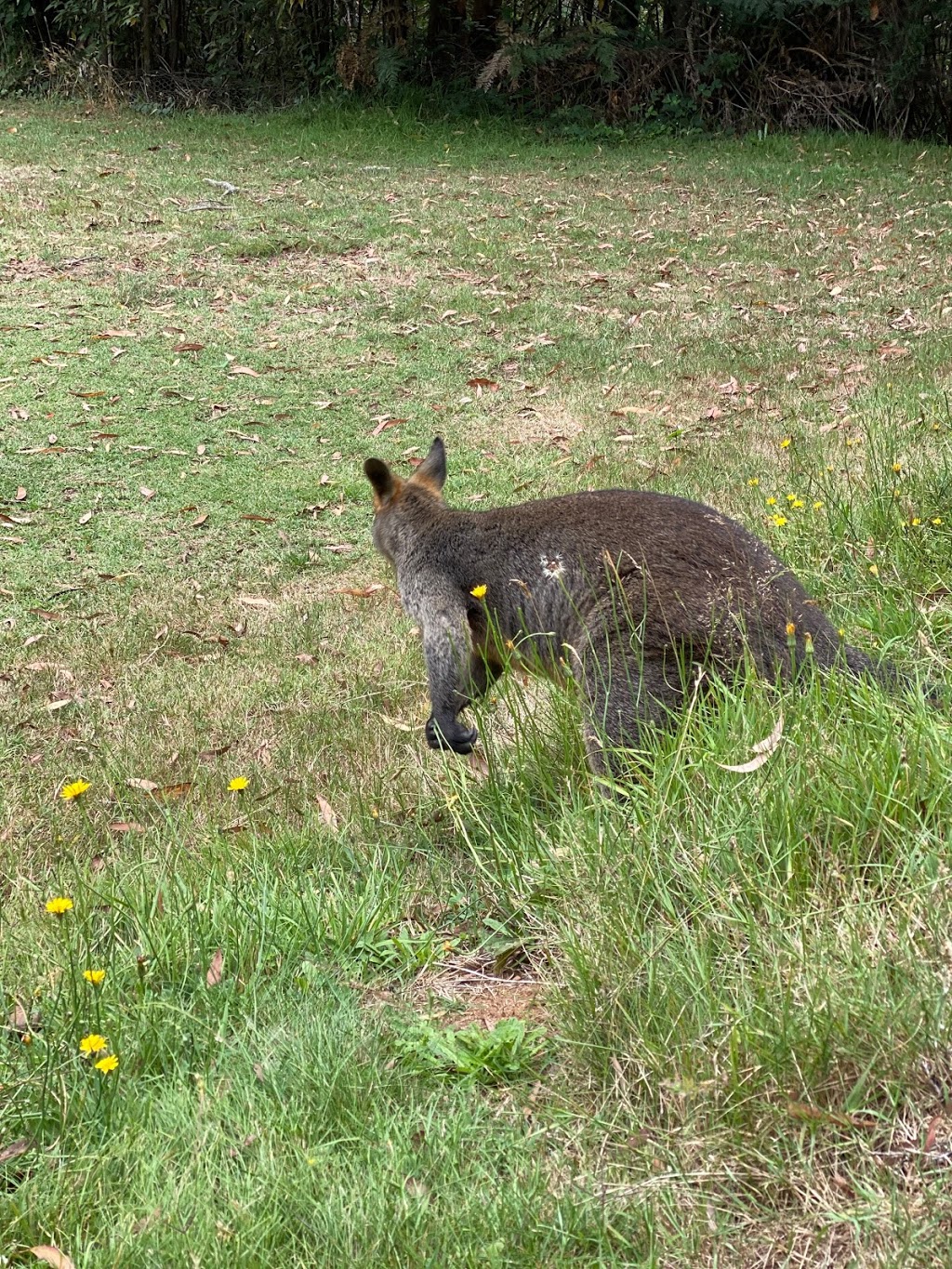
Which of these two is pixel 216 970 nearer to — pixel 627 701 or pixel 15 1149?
pixel 15 1149

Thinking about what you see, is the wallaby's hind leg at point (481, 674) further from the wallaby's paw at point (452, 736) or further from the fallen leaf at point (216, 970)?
the fallen leaf at point (216, 970)

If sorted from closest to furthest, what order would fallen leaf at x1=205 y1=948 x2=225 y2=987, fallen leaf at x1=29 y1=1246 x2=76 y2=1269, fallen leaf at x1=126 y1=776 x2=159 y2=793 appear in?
fallen leaf at x1=29 y1=1246 x2=76 y2=1269 < fallen leaf at x1=205 y1=948 x2=225 y2=987 < fallen leaf at x1=126 y1=776 x2=159 y2=793

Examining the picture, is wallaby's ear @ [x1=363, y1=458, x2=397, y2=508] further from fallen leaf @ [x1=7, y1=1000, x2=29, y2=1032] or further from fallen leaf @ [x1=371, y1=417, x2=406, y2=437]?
fallen leaf @ [x1=371, y1=417, x2=406, y2=437]

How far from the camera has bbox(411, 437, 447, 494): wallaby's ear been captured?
19.0 ft

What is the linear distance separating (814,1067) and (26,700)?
469 cm

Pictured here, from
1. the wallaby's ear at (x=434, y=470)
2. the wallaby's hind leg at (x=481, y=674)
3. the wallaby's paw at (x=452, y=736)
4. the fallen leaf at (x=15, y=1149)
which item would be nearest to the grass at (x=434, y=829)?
the fallen leaf at (x=15, y=1149)

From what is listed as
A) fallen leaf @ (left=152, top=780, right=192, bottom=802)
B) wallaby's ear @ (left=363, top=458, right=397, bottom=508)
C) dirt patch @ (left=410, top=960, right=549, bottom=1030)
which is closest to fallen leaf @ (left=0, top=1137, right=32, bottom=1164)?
dirt patch @ (left=410, top=960, right=549, bottom=1030)

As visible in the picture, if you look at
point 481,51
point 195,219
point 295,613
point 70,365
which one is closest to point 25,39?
point 481,51

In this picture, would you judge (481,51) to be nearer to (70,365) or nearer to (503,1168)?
(70,365)

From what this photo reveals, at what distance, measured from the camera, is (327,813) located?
175 inches

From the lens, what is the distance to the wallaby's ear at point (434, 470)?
580 centimetres

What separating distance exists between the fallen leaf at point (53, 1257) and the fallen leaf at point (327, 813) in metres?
1.98

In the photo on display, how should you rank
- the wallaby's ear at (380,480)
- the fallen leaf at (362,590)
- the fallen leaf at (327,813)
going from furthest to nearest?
1. the fallen leaf at (362,590)
2. the wallaby's ear at (380,480)
3. the fallen leaf at (327,813)

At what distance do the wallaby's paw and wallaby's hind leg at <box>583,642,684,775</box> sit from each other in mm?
665
